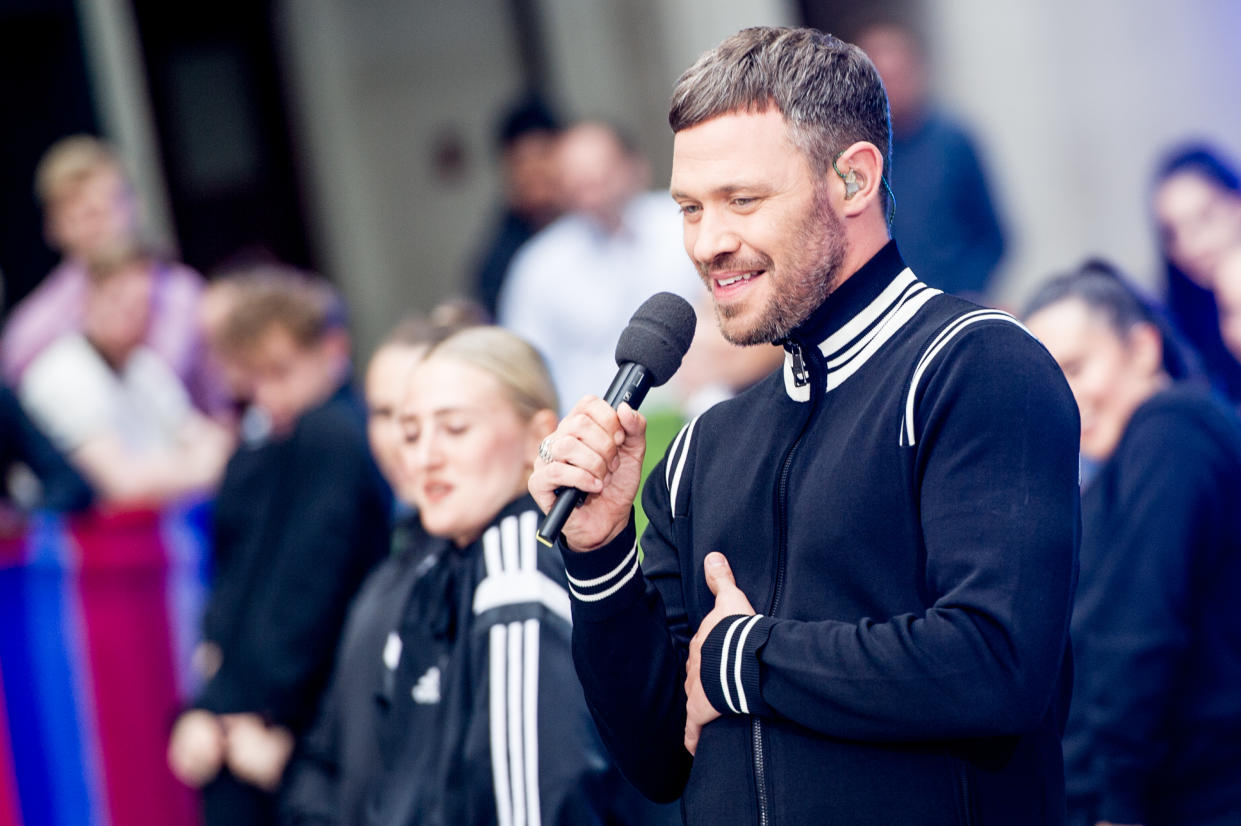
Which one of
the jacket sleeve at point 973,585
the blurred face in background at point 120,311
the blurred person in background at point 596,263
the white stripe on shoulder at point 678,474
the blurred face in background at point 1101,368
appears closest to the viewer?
the jacket sleeve at point 973,585

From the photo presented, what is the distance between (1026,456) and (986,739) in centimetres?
37

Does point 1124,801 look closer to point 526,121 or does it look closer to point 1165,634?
Answer: point 1165,634

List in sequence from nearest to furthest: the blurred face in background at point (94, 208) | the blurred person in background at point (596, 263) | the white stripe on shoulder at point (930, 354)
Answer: the white stripe on shoulder at point (930, 354), the blurred person in background at point (596, 263), the blurred face in background at point (94, 208)

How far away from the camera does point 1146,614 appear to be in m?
3.18

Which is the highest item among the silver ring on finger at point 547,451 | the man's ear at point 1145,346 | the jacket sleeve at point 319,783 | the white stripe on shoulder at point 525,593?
the silver ring on finger at point 547,451

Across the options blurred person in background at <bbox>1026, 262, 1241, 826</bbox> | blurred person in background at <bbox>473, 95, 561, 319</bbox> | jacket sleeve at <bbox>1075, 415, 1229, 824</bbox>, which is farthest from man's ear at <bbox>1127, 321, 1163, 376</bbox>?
blurred person in background at <bbox>473, 95, 561, 319</bbox>

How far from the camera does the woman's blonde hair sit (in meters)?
3.20

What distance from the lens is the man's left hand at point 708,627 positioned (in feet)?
6.72

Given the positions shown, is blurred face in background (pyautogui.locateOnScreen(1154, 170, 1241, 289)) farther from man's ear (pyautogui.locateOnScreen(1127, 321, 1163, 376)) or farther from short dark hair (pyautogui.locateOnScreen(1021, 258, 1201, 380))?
man's ear (pyautogui.locateOnScreen(1127, 321, 1163, 376))

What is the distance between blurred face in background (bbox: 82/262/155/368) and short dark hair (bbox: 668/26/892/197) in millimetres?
4273

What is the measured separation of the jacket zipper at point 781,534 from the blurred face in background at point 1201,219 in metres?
3.10

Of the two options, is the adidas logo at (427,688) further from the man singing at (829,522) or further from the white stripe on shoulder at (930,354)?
the white stripe on shoulder at (930,354)

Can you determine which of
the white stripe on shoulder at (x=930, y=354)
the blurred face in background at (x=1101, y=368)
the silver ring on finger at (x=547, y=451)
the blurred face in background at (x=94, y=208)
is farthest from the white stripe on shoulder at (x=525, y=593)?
the blurred face in background at (x=94, y=208)

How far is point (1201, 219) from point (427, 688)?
3038mm
